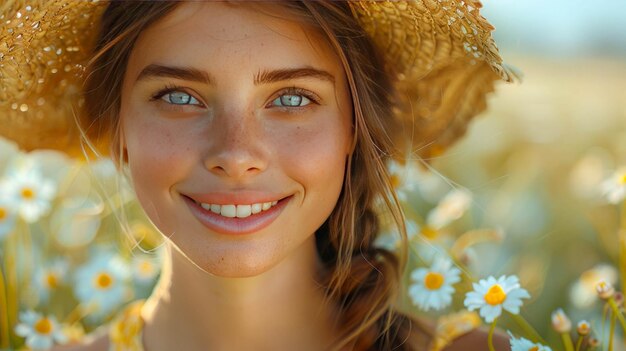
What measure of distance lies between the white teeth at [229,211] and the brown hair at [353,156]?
27cm

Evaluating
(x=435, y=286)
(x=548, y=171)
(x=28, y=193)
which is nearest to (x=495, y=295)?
(x=435, y=286)

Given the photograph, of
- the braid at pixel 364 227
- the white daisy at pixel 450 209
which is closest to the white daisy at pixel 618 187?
the braid at pixel 364 227

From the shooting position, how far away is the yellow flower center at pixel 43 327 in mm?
2373

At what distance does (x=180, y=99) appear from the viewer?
5.24 feet

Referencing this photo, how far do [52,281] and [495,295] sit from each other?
5.08 feet

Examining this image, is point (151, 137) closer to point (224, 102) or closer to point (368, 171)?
point (224, 102)

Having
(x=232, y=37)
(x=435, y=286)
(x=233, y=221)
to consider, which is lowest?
(x=435, y=286)

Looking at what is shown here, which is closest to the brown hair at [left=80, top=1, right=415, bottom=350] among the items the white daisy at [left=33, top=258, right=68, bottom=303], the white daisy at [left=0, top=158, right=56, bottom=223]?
the white daisy at [left=0, top=158, right=56, bottom=223]

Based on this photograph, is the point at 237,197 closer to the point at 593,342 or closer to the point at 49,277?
the point at 593,342

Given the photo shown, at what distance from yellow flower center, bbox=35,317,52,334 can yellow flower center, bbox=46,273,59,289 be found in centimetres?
29

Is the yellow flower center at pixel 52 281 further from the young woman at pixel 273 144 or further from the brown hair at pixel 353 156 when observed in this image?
the brown hair at pixel 353 156

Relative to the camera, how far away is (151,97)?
1.63 m

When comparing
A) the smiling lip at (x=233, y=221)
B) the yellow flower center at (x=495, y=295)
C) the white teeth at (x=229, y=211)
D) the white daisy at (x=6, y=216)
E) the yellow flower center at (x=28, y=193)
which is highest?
the white teeth at (x=229, y=211)

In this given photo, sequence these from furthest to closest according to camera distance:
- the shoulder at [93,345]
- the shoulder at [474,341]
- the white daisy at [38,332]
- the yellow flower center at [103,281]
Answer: the yellow flower center at [103,281] → the white daisy at [38,332] → the shoulder at [93,345] → the shoulder at [474,341]
